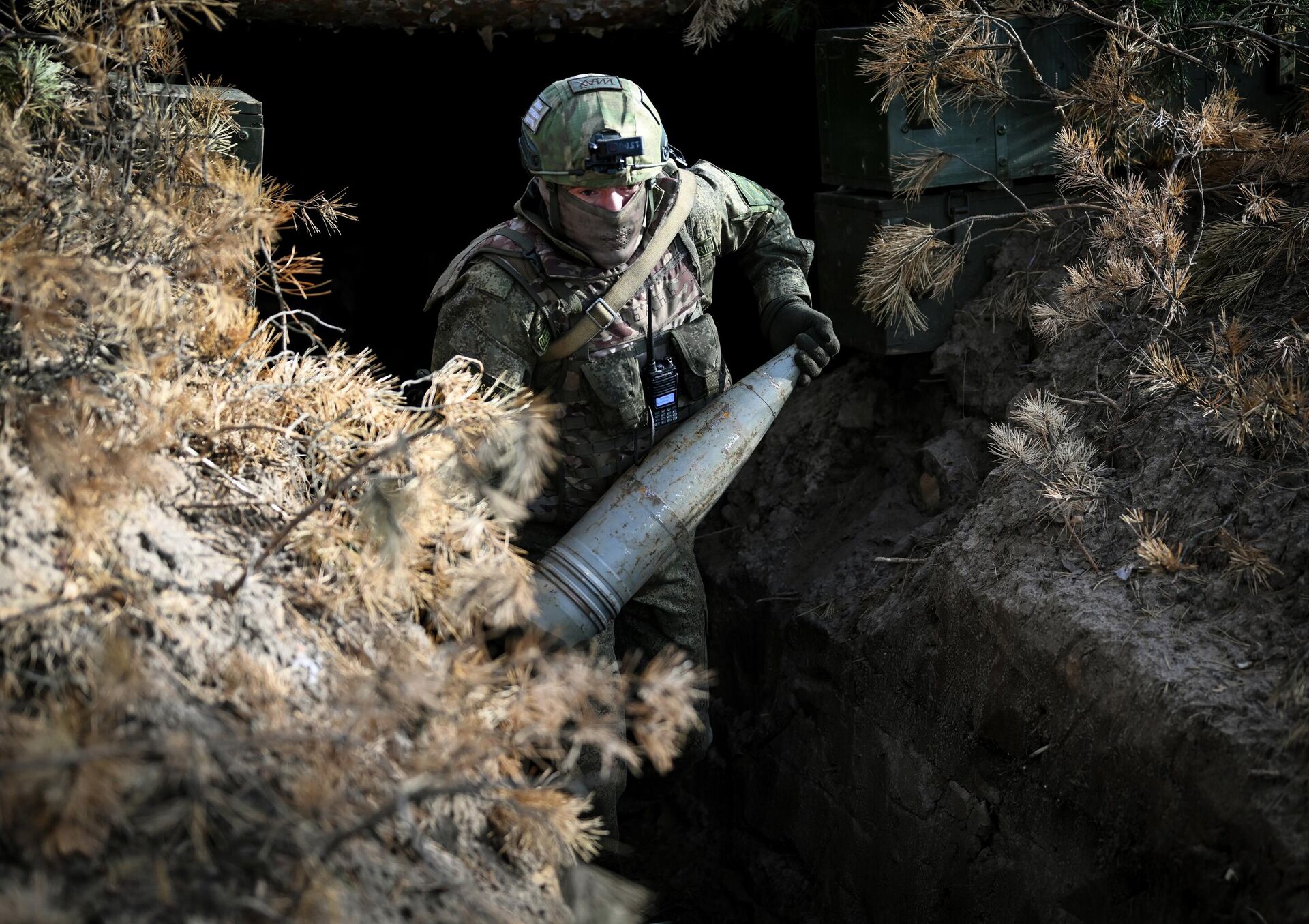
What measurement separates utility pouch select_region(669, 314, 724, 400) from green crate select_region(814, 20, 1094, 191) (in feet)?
2.95

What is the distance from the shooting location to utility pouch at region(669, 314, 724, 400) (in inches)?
120

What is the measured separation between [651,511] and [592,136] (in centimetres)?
89

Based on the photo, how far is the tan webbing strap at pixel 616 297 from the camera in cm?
286

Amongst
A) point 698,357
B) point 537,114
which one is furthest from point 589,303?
point 537,114

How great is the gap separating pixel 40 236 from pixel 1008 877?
7.68ft

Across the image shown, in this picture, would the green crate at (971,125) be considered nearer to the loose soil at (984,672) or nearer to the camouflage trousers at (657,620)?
the loose soil at (984,672)

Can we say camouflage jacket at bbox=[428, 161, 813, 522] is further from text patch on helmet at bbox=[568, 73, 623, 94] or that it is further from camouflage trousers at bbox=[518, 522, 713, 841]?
text patch on helmet at bbox=[568, 73, 623, 94]

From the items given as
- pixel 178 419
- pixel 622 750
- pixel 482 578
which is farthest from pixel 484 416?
pixel 622 750

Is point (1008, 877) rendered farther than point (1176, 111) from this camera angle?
No

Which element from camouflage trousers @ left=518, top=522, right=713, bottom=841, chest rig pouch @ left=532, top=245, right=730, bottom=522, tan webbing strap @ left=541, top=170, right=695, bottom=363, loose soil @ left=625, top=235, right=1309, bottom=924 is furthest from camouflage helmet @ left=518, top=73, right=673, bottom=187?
loose soil @ left=625, top=235, right=1309, bottom=924

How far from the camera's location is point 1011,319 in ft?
11.5

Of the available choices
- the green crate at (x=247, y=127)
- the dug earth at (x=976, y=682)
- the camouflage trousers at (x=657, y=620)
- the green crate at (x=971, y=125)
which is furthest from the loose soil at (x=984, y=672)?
the green crate at (x=247, y=127)

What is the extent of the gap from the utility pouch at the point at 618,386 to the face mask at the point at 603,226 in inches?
9.5

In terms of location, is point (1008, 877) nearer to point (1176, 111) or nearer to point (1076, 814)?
point (1076, 814)
